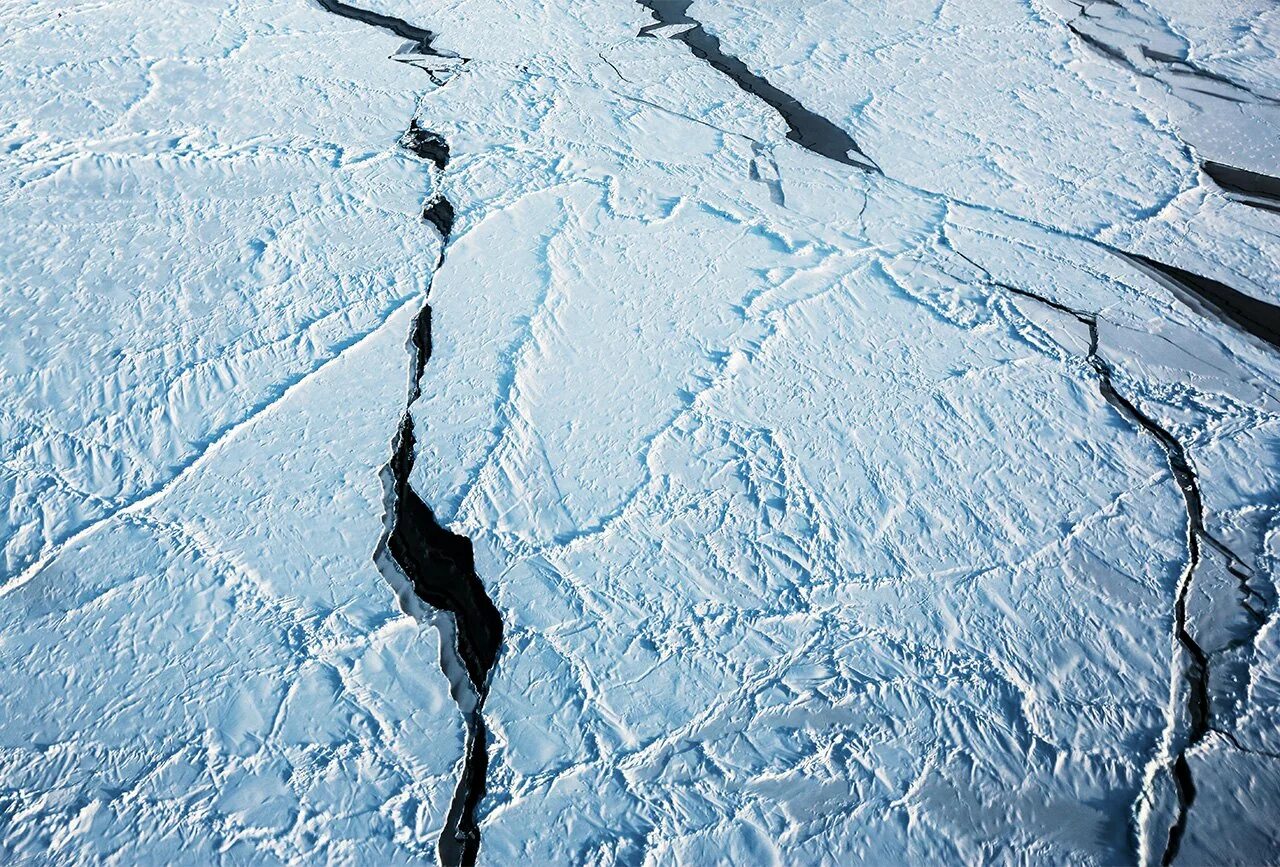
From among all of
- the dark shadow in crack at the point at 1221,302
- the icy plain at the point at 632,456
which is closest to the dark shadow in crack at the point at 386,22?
the icy plain at the point at 632,456

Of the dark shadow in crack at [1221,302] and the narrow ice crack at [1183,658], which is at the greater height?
the dark shadow in crack at [1221,302]

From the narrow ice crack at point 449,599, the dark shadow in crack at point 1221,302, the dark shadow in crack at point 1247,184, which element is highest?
the dark shadow in crack at point 1247,184

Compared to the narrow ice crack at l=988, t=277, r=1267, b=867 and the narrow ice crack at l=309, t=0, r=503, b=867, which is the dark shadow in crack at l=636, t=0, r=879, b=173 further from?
the narrow ice crack at l=309, t=0, r=503, b=867

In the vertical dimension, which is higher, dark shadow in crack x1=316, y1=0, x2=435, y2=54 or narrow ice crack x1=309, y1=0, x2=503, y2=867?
dark shadow in crack x1=316, y1=0, x2=435, y2=54

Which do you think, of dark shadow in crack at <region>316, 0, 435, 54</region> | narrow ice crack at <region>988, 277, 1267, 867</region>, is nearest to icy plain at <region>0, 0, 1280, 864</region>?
narrow ice crack at <region>988, 277, 1267, 867</region>

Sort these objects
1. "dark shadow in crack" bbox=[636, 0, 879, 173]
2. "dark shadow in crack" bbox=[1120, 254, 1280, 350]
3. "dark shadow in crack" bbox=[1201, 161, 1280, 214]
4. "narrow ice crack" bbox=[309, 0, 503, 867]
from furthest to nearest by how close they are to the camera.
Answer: "dark shadow in crack" bbox=[636, 0, 879, 173] → "dark shadow in crack" bbox=[1201, 161, 1280, 214] → "dark shadow in crack" bbox=[1120, 254, 1280, 350] → "narrow ice crack" bbox=[309, 0, 503, 867]

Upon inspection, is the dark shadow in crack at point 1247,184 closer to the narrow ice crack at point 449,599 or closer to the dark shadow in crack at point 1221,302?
the dark shadow in crack at point 1221,302

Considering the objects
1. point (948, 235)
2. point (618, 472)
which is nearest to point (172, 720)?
point (618, 472)

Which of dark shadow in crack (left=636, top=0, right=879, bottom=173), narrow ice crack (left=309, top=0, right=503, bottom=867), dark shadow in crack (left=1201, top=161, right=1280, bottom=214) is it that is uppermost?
dark shadow in crack (left=1201, top=161, right=1280, bottom=214)
